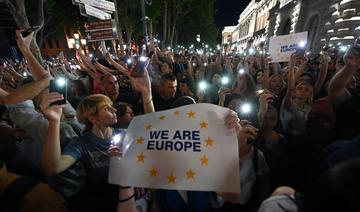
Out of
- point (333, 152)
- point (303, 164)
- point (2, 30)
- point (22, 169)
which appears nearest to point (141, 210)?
point (22, 169)

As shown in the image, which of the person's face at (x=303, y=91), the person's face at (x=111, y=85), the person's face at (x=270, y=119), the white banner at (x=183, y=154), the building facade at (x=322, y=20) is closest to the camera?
the white banner at (x=183, y=154)

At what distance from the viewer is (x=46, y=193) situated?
5.86ft

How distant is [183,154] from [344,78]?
2609 mm

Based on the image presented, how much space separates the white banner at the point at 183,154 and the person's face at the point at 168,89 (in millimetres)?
2401

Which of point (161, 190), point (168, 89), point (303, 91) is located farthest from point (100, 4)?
point (161, 190)

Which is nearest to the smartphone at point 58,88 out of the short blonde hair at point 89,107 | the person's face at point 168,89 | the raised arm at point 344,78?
the short blonde hair at point 89,107

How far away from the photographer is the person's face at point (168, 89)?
4590mm

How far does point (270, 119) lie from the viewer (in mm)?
3461

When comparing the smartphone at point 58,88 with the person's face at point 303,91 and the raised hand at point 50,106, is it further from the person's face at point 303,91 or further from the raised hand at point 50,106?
the person's face at point 303,91

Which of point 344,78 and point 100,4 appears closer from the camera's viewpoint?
point 344,78

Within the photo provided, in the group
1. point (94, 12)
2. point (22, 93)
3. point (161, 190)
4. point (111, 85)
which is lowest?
point (161, 190)

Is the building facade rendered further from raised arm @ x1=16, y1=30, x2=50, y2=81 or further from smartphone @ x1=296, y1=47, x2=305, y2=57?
raised arm @ x1=16, y1=30, x2=50, y2=81

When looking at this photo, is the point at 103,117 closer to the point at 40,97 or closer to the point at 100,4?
the point at 40,97

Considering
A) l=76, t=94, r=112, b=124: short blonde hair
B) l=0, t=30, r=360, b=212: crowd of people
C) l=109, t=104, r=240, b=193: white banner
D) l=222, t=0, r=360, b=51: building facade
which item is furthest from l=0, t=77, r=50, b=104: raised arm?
l=222, t=0, r=360, b=51: building facade
